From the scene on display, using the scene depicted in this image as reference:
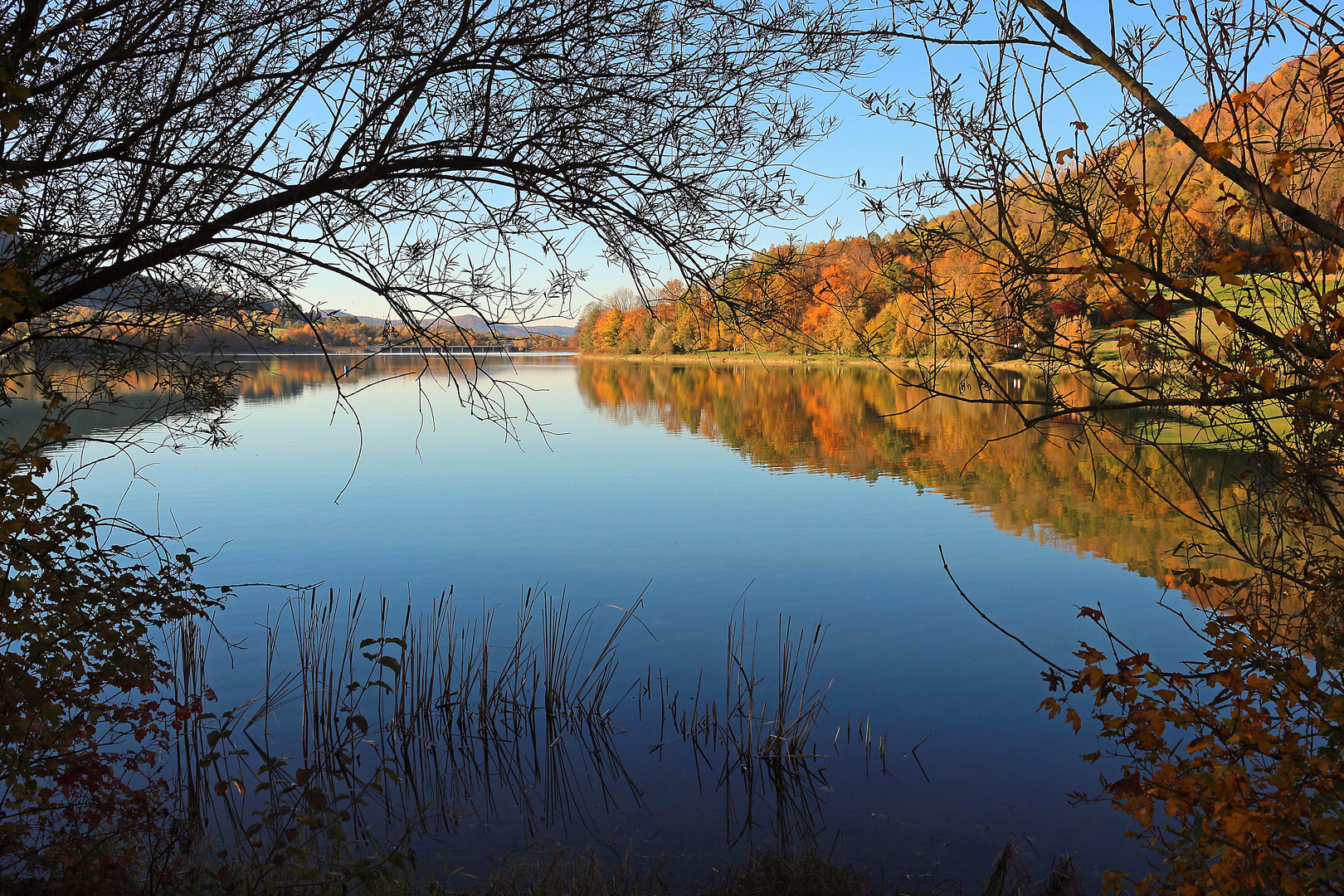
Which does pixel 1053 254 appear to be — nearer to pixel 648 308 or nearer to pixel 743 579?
pixel 648 308

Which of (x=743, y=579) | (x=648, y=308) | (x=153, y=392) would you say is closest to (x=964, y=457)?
(x=743, y=579)

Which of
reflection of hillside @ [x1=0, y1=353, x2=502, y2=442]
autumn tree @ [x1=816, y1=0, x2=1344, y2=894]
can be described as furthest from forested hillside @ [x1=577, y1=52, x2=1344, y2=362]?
reflection of hillside @ [x1=0, y1=353, x2=502, y2=442]

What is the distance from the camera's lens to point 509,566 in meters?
9.95

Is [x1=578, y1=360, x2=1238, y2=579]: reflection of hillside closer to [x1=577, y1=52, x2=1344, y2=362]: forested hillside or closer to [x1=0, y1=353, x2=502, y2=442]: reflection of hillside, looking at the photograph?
[x1=577, y1=52, x2=1344, y2=362]: forested hillside

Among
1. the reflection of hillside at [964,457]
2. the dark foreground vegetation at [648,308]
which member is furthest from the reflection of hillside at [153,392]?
the reflection of hillside at [964,457]

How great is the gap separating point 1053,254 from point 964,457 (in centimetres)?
1607

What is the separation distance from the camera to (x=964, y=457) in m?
18.2

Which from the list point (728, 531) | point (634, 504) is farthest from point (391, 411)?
point (728, 531)

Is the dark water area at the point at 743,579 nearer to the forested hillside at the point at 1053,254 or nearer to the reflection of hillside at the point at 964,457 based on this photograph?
the reflection of hillside at the point at 964,457

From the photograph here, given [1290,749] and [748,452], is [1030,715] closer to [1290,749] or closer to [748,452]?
[1290,749]

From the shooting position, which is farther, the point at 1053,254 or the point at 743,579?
the point at 743,579

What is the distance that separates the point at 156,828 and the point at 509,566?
609cm

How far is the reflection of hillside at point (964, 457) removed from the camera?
11406mm

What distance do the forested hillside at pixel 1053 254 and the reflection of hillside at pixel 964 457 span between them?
391mm
